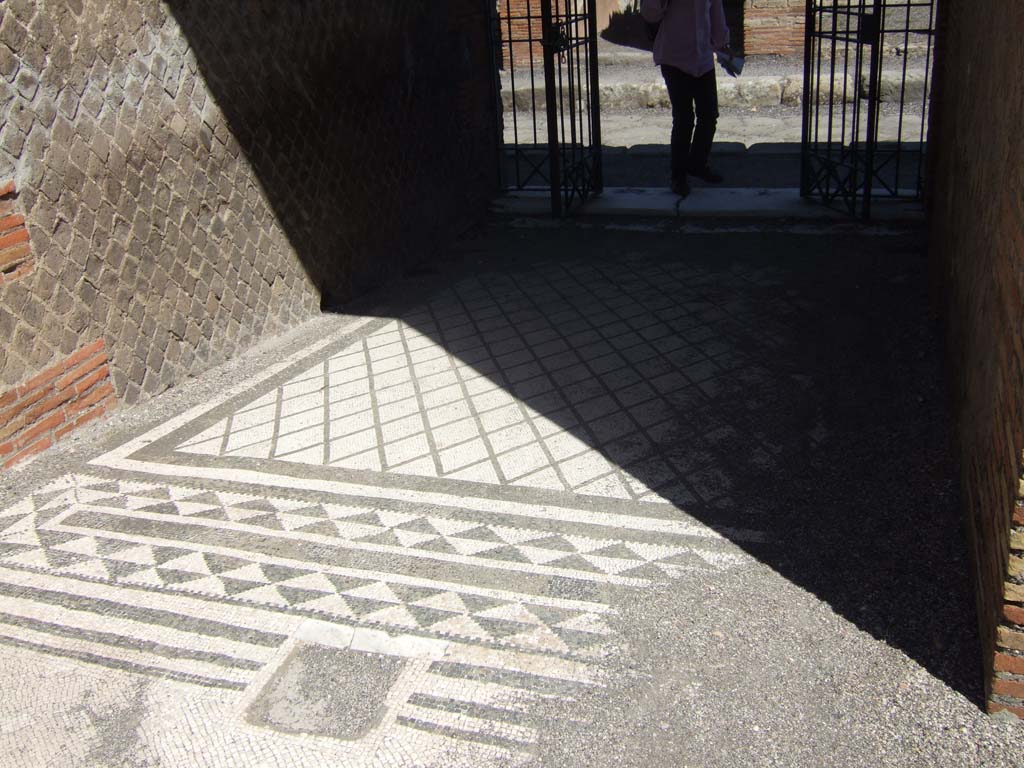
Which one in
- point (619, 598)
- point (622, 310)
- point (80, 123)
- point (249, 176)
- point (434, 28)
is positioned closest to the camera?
point (619, 598)

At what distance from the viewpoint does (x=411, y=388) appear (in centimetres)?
551

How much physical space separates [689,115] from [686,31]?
0.75 metres

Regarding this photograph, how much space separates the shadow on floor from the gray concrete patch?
1344 mm

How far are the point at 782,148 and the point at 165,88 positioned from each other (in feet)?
25.2

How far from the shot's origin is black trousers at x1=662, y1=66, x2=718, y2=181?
8125 mm

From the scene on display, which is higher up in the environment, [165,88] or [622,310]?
[165,88]

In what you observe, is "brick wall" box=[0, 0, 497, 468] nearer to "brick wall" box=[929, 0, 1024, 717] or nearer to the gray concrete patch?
the gray concrete patch

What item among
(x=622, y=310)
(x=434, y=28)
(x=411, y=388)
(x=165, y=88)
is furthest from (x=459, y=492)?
(x=434, y=28)

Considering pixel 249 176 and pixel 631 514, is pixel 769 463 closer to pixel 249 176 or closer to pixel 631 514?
pixel 631 514

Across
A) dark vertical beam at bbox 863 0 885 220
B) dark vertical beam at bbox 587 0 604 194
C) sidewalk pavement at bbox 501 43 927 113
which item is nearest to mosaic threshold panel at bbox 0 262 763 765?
dark vertical beam at bbox 863 0 885 220

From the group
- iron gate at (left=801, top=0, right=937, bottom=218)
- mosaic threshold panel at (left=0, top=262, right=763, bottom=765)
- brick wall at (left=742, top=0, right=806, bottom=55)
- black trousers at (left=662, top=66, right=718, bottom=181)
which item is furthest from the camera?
brick wall at (left=742, top=0, right=806, bottom=55)

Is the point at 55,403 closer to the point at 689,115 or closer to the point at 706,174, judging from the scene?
the point at 689,115

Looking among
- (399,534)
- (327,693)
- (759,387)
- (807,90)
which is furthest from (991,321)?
(807,90)

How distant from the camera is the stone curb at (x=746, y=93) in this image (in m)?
12.7
